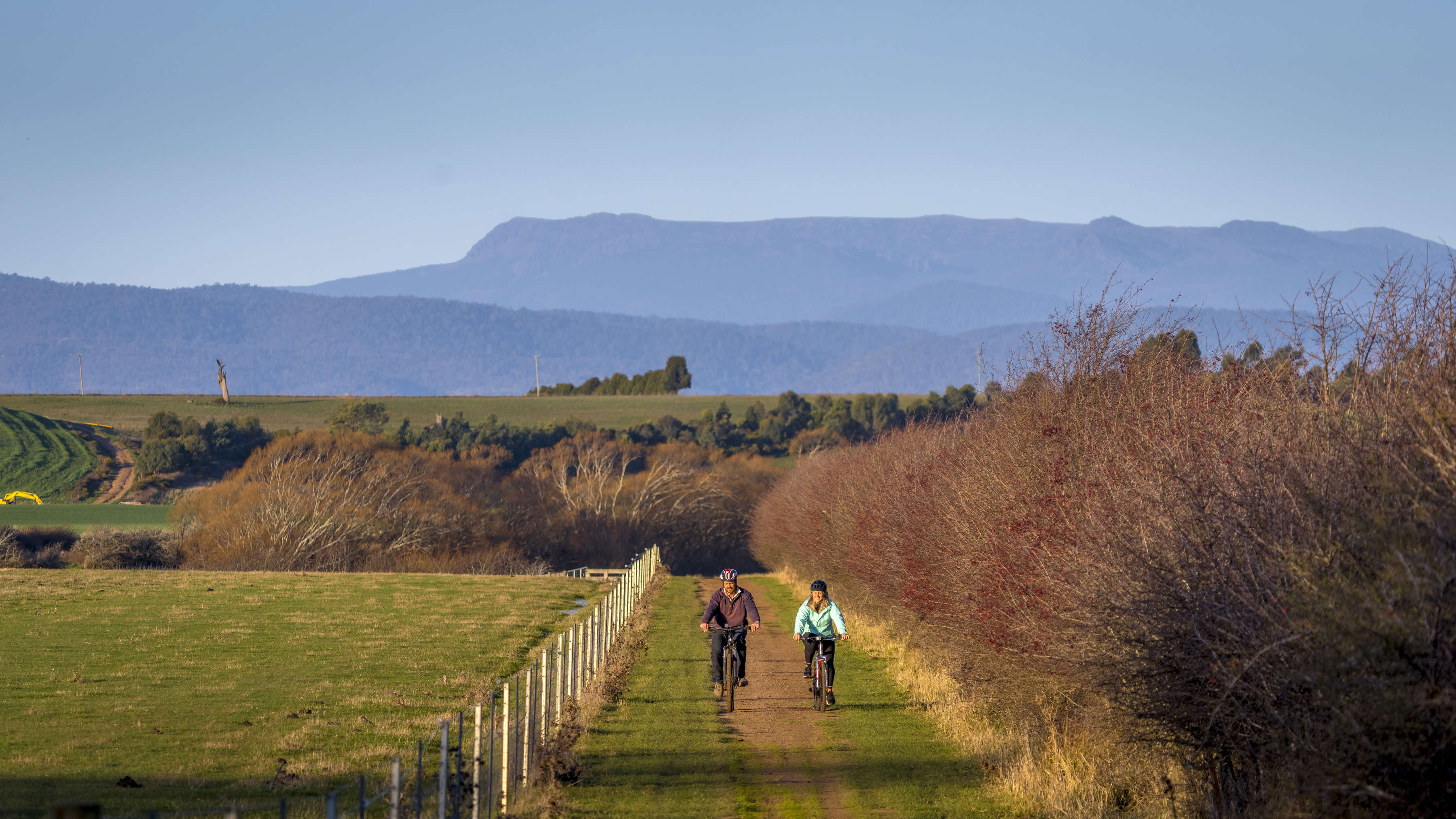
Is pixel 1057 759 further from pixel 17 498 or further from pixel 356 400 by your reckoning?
pixel 356 400

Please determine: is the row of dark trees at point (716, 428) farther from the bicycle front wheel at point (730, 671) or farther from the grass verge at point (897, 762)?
the bicycle front wheel at point (730, 671)

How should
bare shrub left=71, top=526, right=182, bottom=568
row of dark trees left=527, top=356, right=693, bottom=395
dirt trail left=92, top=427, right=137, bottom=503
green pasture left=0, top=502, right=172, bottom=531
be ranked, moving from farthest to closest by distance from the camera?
row of dark trees left=527, top=356, right=693, bottom=395, dirt trail left=92, top=427, right=137, bottom=503, green pasture left=0, top=502, right=172, bottom=531, bare shrub left=71, top=526, right=182, bottom=568

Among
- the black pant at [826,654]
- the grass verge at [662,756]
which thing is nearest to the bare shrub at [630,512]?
the grass verge at [662,756]

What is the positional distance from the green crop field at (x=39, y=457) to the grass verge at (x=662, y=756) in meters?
81.8

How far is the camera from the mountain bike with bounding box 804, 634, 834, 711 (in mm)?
16719

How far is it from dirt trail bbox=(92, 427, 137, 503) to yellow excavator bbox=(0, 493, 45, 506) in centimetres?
355

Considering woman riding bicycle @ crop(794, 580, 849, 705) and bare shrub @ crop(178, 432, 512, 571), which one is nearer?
woman riding bicycle @ crop(794, 580, 849, 705)

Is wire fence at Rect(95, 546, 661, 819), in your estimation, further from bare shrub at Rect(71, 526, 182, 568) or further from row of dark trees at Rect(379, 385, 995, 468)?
row of dark trees at Rect(379, 385, 995, 468)

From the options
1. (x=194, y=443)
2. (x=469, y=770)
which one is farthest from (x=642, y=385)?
(x=469, y=770)

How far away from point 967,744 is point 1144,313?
19.6 feet

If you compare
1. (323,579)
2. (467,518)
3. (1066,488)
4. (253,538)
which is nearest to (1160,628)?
(1066,488)

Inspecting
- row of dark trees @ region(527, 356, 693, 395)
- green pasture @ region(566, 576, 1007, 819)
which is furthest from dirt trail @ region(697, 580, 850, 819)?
row of dark trees @ region(527, 356, 693, 395)

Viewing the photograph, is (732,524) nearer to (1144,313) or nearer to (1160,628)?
(1144,313)

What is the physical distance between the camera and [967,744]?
14.8 meters
